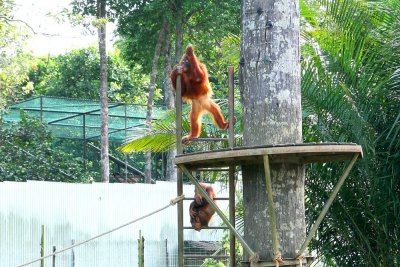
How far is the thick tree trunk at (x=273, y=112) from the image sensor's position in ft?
15.8

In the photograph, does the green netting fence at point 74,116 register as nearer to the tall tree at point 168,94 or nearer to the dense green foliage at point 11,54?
the tall tree at point 168,94

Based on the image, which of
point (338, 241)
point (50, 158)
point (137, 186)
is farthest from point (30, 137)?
point (338, 241)

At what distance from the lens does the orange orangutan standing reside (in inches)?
315

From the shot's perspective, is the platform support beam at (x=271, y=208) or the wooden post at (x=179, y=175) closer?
the platform support beam at (x=271, y=208)

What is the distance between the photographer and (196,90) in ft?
27.6

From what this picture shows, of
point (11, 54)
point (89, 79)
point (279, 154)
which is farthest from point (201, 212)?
point (89, 79)

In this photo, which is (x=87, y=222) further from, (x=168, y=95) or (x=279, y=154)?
(x=279, y=154)

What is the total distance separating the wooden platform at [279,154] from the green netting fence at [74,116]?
13.2 m

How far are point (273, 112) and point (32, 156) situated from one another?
15321 mm

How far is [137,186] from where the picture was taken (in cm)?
1516

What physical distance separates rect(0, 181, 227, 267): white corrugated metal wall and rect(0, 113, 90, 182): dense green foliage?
16.6ft

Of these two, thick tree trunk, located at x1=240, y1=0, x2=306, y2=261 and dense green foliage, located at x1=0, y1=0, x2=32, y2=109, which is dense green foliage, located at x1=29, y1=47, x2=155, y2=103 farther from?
thick tree trunk, located at x1=240, y1=0, x2=306, y2=261

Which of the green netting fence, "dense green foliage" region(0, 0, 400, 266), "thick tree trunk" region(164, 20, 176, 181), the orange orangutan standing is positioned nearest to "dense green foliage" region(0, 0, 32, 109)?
the green netting fence

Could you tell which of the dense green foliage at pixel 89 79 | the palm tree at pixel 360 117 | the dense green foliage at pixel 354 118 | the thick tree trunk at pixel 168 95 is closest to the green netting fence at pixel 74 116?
the thick tree trunk at pixel 168 95
